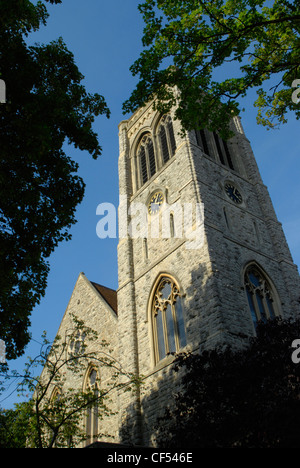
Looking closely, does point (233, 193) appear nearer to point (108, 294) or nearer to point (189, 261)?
point (189, 261)

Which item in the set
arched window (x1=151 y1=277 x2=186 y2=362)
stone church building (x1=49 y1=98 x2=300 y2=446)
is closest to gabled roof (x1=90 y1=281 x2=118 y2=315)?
stone church building (x1=49 y1=98 x2=300 y2=446)

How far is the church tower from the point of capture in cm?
1401

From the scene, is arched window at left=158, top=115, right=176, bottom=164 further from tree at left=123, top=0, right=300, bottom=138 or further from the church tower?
tree at left=123, top=0, right=300, bottom=138

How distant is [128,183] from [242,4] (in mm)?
13739

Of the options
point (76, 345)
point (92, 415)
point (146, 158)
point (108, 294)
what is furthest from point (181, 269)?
point (146, 158)

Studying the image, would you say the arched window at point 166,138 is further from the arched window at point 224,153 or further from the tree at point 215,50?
the tree at point 215,50

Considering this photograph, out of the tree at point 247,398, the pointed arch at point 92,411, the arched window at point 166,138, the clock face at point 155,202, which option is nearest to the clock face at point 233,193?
the clock face at point 155,202

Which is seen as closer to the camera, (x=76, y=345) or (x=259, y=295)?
(x=259, y=295)

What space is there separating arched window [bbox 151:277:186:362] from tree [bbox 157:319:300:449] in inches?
165

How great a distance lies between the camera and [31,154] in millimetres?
9727

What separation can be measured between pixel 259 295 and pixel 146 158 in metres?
10.7

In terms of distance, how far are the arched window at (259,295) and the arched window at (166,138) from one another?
7707mm

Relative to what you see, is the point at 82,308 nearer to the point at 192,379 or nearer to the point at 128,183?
the point at 128,183

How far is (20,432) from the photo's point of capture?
13961 mm
